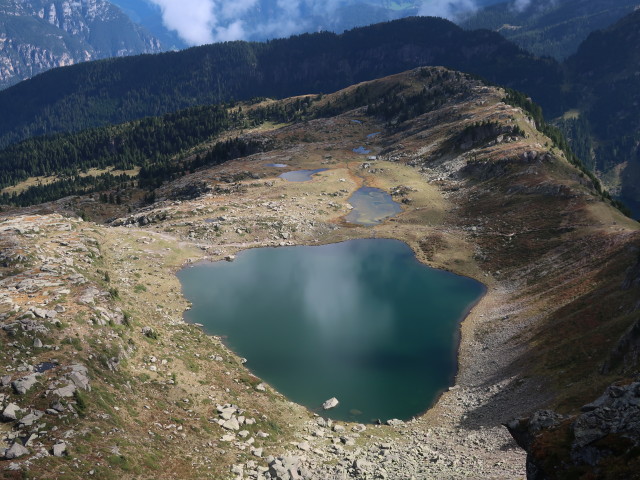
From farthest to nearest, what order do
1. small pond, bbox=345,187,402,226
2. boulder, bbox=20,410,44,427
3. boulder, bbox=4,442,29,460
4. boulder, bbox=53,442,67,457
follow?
small pond, bbox=345,187,402,226 < boulder, bbox=20,410,44,427 < boulder, bbox=53,442,67,457 < boulder, bbox=4,442,29,460

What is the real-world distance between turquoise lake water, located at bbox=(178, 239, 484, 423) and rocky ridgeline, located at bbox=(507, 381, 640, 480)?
2066 centimetres

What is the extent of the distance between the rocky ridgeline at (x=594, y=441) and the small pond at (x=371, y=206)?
73371 millimetres

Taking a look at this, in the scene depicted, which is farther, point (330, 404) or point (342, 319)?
point (342, 319)

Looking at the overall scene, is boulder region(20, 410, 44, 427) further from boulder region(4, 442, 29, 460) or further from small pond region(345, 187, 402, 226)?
small pond region(345, 187, 402, 226)

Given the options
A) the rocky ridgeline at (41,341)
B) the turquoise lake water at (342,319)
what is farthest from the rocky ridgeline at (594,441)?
the rocky ridgeline at (41,341)

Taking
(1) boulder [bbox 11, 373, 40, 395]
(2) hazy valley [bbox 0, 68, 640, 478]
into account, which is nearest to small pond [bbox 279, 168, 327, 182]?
(2) hazy valley [bbox 0, 68, 640, 478]

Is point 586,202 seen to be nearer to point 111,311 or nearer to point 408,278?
point 408,278

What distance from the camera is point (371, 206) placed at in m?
106

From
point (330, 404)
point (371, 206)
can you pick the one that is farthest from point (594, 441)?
point (371, 206)

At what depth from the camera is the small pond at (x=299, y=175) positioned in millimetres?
123700

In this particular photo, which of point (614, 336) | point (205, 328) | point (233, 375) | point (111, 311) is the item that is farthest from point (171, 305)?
point (614, 336)

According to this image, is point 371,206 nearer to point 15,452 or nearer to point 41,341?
point 41,341

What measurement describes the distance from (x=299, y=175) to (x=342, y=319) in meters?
74.9

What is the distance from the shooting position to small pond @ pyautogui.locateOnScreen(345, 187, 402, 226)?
98562mm
